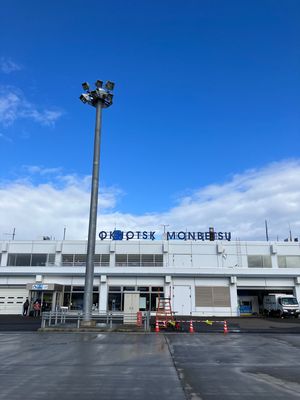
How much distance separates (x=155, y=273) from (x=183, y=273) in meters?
2.83

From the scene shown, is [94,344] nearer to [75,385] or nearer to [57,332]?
[57,332]

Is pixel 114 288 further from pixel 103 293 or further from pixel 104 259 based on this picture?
pixel 104 259

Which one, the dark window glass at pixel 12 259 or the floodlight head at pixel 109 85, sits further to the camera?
the dark window glass at pixel 12 259

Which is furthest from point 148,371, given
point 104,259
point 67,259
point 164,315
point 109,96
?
point 67,259

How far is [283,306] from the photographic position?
3756cm

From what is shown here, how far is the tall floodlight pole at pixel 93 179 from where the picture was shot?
22.7 metres

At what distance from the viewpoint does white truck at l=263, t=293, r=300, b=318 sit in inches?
1475

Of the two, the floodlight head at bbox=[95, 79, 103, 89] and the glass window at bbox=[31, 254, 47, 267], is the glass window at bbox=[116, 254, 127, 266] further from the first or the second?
the floodlight head at bbox=[95, 79, 103, 89]

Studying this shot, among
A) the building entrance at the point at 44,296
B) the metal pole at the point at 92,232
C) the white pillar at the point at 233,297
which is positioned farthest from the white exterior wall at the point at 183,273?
the metal pole at the point at 92,232

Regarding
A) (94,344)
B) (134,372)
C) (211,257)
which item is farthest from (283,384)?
(211,257)

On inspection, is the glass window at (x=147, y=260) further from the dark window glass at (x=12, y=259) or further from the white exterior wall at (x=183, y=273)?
the dark window glass at (x=12, y=259)

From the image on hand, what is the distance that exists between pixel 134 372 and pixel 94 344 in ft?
20.8

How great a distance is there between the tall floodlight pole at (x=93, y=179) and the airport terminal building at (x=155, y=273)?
1493 centimetres

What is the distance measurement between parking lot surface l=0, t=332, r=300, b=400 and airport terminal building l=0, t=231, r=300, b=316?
24481 mm
